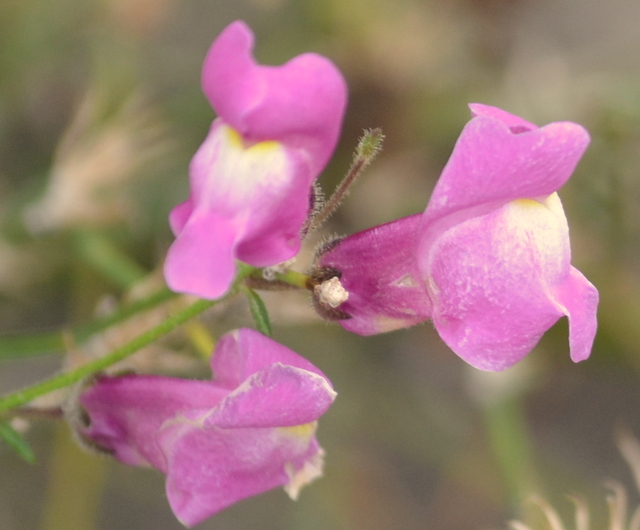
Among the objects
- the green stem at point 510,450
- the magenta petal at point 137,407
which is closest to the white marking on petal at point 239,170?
the magenta petal at point 137,407

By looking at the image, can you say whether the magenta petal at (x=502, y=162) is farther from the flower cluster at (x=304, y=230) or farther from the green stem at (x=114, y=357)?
the green stem at (x=114, y=357)

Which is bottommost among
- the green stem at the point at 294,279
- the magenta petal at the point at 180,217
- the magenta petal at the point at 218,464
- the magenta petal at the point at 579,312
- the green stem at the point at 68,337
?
the green stem at the point at 68,337

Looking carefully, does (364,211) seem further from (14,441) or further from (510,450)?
(14,441)

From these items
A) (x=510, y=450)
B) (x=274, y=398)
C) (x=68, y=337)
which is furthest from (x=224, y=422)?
(x=510, y=450)

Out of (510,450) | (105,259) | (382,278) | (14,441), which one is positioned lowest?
(510,450)

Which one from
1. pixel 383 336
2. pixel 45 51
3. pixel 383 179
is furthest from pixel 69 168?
pixel 383 336

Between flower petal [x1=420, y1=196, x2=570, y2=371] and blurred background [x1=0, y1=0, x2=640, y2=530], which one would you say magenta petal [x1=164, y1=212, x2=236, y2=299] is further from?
blurred background [x1=0, y1=0, x2=640, y2=530]

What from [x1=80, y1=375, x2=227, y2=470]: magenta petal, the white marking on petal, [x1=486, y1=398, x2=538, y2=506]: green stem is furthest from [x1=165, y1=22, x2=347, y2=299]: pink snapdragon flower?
[x1=486, y1=398, x2=538, y2=506]: green stem
